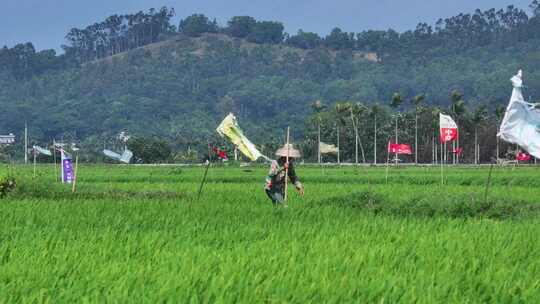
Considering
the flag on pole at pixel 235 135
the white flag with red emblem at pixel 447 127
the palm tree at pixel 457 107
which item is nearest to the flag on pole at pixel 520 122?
the flag on pole at pixel 235 135

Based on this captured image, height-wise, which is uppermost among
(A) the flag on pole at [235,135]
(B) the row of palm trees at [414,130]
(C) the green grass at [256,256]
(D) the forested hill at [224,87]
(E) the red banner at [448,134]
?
(D) the forested hill at [224,87]

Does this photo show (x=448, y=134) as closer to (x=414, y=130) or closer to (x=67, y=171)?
(x=67, y=171)

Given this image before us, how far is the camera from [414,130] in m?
81.0

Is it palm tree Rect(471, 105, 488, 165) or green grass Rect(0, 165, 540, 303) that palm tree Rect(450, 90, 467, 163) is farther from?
green grass Rect(0, 165, 540, 303)

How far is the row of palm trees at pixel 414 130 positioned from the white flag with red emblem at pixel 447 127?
51474 millimetres

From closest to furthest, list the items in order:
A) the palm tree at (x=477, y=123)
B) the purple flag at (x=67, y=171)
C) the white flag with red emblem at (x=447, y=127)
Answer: the purple flag at (x=67, y=171) < the white flag with red emblem at (x=447, y=127) < the palm tree at (x=477, y=123)

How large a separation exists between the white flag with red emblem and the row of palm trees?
51.5 metres

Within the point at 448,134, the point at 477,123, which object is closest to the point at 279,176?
the point at 448,134

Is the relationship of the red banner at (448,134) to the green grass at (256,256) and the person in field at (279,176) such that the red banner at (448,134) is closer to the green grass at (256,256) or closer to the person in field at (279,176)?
the person in field at (279,176)

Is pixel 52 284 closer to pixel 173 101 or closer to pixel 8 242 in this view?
pixel 8 242

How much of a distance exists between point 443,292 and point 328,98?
161 meters

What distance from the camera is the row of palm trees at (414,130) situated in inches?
2977

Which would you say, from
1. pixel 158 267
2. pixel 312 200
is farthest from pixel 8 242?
pixel 312 200

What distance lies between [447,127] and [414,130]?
61.5 metres
